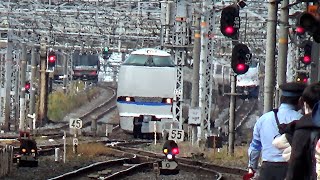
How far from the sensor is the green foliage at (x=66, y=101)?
65863mm

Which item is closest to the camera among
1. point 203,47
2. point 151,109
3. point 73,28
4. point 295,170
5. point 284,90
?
point 295,170

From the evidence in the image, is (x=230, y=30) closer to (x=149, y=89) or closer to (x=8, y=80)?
(x=149, y=89)

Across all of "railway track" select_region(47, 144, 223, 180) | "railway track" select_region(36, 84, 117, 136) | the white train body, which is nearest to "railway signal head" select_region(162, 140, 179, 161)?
"railway track" select_region(47, 144, 223, 180)

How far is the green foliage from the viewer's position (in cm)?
6586

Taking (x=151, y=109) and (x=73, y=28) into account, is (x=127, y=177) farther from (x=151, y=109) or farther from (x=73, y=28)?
(x=73, y=28)

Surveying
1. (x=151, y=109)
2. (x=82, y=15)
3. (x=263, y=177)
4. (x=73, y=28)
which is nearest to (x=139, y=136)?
(x=151, y=109)

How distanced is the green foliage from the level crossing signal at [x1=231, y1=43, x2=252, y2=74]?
146 feet

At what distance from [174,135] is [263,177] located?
43.6 ft

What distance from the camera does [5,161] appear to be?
21625mm

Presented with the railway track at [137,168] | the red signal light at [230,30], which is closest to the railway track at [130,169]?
the railway track at [137,168]

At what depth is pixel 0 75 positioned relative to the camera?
57062mm

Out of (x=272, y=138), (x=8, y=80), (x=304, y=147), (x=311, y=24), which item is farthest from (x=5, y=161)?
(x=8, y=80)

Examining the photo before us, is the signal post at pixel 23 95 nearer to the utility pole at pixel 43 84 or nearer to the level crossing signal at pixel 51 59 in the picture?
the utility pole at pixel 43 84

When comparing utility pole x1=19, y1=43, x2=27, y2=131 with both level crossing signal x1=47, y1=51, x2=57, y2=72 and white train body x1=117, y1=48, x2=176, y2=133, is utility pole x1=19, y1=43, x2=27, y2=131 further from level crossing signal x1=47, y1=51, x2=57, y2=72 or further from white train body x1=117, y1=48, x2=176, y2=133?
white train body x1=117, y1=48, x2=176, y2=133
